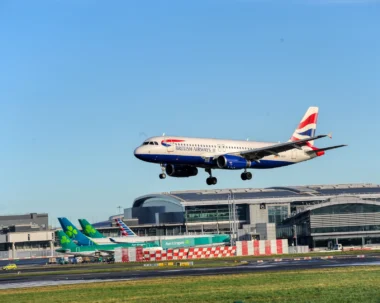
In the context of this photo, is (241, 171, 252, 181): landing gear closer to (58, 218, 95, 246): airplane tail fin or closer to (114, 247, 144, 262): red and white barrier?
(114, 247, 144, 262): red and white barrier

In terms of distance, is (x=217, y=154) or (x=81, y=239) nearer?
(x=217, y=154)

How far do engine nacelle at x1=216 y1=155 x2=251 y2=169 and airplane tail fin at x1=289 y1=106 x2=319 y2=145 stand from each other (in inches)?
748

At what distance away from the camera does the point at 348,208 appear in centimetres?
16825

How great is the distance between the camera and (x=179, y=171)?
8956 centimetres

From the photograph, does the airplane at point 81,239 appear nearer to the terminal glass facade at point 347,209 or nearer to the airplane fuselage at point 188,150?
the terminal glass facade at point 347,209

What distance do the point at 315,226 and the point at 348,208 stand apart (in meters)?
9.62

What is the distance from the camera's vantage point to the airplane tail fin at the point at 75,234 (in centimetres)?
14800

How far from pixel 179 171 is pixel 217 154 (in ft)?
15.6

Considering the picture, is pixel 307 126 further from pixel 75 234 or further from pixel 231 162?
pixel 75 234

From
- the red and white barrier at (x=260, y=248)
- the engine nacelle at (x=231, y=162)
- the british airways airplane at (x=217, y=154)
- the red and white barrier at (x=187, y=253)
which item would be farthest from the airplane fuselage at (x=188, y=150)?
the red and white barrier at (x=260, y=248)

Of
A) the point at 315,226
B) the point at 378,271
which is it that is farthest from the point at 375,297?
the point at 315,226

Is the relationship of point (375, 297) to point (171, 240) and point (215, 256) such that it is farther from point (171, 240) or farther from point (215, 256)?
point (171, 240)

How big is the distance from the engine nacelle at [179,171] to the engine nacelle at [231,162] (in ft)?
10.7

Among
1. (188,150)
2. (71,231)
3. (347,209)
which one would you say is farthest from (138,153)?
(347,209)
